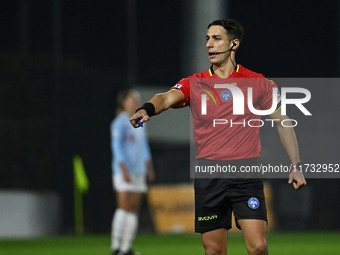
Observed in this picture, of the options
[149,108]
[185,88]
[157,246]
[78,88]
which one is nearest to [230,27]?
[185,88]

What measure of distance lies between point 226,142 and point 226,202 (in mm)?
462

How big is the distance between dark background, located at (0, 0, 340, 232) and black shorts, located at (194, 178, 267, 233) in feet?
35.0

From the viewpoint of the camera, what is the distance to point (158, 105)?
19.2ft

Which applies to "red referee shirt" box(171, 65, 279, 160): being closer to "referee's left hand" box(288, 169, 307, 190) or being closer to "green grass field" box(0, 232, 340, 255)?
"referee's left hand" box(288, 169, 307, 190)

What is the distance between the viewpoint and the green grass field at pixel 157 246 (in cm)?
1168

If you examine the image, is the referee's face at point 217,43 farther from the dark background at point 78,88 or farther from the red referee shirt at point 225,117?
the dark background at point 78,88

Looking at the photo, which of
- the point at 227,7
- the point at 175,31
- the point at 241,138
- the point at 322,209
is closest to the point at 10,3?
the point at 175,31

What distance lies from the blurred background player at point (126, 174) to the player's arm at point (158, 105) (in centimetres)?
469

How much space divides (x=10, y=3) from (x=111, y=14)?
2351 mm

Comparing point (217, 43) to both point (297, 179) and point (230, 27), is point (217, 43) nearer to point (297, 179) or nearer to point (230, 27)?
Answer: point (230, 27)

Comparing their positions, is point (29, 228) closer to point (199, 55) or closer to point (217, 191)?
point (199, 55)

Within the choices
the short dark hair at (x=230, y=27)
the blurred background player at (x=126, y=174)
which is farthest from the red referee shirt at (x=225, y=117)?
the blurred background player at (x=126, y=174)

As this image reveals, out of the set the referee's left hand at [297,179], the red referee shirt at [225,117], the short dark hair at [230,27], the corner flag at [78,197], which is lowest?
the corner flag at [78,197]

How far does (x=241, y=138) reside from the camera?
6316 millimetres
